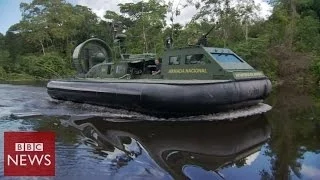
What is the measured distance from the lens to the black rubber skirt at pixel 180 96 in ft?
26.5

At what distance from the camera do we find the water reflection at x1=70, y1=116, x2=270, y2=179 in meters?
5.08

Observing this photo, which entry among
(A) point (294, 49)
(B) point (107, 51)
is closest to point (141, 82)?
(B) point (107, 51)

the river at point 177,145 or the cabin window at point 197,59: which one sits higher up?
the cabin window at point 197,59

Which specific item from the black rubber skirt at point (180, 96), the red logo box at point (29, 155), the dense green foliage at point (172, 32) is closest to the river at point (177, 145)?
the black rubber skirt at point (180, 96)

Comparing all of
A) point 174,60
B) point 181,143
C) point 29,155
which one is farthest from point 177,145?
point 174,60

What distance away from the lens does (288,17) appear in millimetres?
24125

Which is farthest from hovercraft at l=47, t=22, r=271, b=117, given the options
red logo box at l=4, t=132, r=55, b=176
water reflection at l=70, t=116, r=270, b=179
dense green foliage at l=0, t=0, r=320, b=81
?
dense green foliage at l=0, t=0, r=320, b=81

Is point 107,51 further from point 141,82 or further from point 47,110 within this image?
point 141,82

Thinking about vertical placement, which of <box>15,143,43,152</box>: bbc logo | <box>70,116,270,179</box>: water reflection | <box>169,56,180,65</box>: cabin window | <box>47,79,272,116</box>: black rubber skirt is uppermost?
<box>169,56,180,65</box>: cabin window

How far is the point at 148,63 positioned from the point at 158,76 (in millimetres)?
1070

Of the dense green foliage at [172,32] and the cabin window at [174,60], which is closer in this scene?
the cabin window at [174,60]

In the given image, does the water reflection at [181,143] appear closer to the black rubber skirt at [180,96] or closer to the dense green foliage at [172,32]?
the black rubber skirt at [180,96]

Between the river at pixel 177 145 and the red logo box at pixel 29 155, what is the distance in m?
1.39

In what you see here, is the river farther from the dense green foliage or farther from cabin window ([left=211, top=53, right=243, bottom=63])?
the dense green foliage
